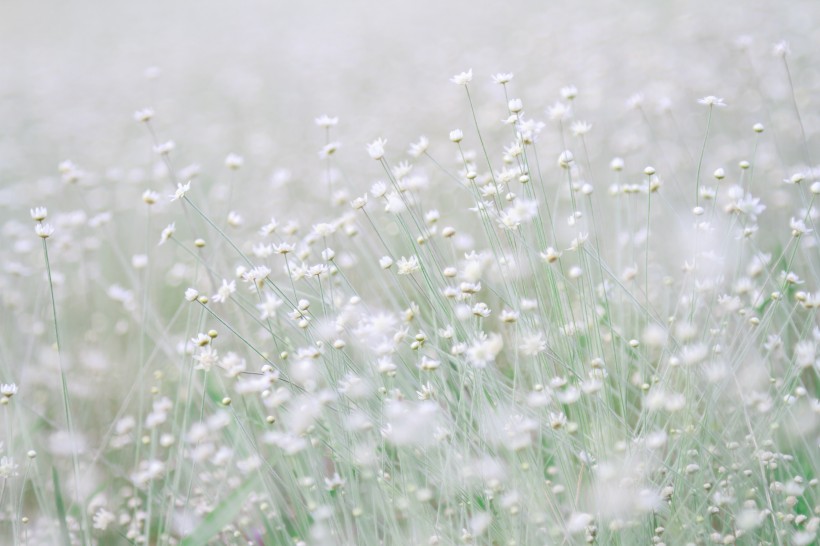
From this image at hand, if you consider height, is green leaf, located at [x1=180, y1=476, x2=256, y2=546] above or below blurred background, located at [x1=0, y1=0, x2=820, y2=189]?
below

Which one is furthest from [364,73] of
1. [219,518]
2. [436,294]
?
[219,518]

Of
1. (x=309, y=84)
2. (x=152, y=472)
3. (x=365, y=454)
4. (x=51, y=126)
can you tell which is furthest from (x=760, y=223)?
(x=51, y=126)

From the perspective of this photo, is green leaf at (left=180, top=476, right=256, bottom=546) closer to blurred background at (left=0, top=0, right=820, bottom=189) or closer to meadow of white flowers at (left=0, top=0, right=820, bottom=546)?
meadow of white flowers at (left=0, top=0, right=820, bottom=546)

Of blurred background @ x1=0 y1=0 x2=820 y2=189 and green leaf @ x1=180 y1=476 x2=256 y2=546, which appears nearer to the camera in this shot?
green leaf @ x1=180 y1=476 x2=256 y2=546

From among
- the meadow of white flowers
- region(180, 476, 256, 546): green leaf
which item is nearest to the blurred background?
the meadow of white flowers

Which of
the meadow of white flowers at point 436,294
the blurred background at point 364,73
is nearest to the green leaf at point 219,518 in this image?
the meadow of white flowers at point 436,294

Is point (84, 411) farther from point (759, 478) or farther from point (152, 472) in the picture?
point (759, 478)

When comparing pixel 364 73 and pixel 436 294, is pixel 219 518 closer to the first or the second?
pixel 436 294
